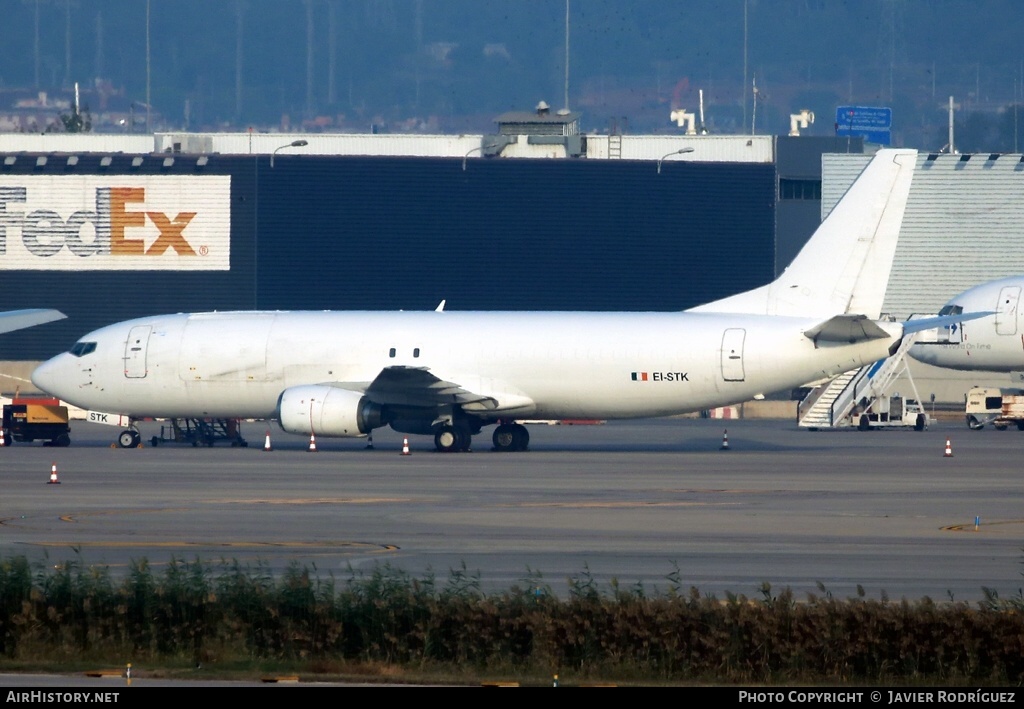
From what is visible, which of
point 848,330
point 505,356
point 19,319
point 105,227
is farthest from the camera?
point 105,227

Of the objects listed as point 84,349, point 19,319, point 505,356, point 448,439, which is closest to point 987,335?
point 505,356

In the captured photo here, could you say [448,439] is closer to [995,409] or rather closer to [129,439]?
[129,439]

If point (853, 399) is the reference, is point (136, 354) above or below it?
above

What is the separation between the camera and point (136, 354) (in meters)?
43.0

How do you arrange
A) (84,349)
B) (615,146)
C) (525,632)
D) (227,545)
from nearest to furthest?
(525,632), (227,545), (84,349), (615,146)

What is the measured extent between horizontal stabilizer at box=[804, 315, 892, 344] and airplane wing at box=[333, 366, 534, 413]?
27.5ft

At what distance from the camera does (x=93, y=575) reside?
1625 cm

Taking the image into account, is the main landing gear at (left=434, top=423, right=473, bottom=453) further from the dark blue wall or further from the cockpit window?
the dark blue wall

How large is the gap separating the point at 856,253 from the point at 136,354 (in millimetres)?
20394

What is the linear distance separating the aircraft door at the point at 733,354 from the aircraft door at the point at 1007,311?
21.2 meters

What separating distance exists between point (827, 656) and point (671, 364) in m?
26.7

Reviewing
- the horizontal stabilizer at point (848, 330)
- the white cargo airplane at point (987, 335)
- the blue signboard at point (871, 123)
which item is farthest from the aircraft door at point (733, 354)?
the blue signboard at point (871, 123)

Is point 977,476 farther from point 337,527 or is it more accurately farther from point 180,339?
point 180,339

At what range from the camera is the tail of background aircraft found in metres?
40.1
